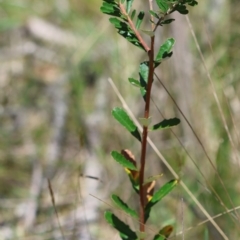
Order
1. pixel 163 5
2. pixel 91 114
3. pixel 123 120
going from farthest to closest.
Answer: pixel 91 114 → pixel 123 120 → pixel 163 5

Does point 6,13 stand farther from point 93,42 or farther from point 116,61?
point 116,61

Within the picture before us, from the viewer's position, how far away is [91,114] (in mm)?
2107

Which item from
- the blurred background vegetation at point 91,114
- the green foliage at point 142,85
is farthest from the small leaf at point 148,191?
the blurred background vegetation at point 91,114

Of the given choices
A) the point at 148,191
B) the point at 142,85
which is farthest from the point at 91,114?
the point at 142,85

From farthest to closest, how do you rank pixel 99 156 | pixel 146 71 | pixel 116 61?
pixel 116 61, pixel 99 156, pixel 146 71

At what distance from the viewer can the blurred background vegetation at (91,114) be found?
5.12ft

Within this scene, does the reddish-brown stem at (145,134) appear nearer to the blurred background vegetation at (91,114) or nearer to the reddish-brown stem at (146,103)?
the reddish-brown stem at (146,103)

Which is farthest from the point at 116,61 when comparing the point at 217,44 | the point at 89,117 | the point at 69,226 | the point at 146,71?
the point at 146,71

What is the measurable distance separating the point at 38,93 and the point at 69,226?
2.65 feet

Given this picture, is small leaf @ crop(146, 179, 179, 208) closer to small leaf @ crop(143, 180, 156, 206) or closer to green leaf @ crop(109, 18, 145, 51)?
small leaf @ crop(143, 180, 156, 206)

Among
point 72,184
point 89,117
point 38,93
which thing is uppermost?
point 38,93

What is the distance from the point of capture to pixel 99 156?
1.84m

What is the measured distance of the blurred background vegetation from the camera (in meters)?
1.56

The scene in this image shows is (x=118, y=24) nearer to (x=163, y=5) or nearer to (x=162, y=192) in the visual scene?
(x=163, y=5)
